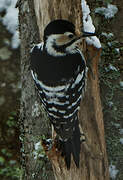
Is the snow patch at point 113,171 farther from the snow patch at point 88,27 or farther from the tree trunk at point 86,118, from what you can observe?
the snow patch at point 88,27

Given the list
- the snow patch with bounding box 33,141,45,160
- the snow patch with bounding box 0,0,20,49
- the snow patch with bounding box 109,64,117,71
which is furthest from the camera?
the snow patch with bounding box 0,0,20,49

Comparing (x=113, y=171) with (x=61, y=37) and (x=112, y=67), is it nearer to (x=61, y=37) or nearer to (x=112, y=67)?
(x=112, y=67)

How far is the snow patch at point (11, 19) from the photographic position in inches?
153

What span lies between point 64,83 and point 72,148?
0.43 meters

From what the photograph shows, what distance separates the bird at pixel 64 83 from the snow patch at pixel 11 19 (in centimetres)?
177

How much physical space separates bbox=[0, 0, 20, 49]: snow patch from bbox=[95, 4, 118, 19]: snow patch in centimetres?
130

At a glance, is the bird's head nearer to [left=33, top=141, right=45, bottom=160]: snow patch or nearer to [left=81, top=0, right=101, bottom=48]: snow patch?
[left=81, top=0, right=101, bottom=48]: snow patch

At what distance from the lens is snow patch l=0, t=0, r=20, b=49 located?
3.88 meters

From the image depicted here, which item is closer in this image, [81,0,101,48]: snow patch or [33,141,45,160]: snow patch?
[81,0,101,48]: snow patch

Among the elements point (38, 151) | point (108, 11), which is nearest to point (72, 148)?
point (38, 151)

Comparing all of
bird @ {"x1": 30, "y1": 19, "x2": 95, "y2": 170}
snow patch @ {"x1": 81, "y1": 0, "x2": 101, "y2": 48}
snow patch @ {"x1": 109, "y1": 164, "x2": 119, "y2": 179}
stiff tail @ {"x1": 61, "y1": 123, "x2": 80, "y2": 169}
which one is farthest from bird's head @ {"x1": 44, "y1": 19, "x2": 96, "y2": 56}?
snow patch @ {"x1": 109, "y1": 164, "x2": 119, "y2": 179}

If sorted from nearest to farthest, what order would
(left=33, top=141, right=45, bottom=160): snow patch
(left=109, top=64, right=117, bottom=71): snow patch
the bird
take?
the bird
(left=33, top=141, right=45, bottom=160): snow patch
(left=109, top=64, right=117, bottom=71): snow patch

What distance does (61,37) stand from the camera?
206 centimetres

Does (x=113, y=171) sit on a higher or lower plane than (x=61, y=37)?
lower
